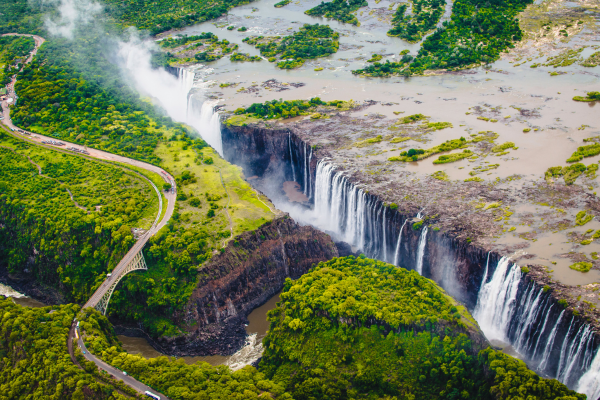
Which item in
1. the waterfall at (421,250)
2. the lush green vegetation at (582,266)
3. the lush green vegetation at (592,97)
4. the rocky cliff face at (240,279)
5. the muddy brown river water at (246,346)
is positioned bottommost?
the muddy brown river water at (246,346)

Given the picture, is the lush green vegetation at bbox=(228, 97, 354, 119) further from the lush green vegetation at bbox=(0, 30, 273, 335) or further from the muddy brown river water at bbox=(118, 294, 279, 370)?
the muddy brown river water at bbox=(118, 294, 279, 370)

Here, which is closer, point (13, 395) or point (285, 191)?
point (13, 395)

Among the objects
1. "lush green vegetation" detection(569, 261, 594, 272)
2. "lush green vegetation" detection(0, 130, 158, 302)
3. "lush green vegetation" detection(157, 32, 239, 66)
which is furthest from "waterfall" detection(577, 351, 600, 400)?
"lush green vegetation" detection(157, 32, 239, 66)

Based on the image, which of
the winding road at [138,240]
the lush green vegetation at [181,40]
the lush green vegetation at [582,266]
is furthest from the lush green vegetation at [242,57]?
the lush green vegetation at [582,266]

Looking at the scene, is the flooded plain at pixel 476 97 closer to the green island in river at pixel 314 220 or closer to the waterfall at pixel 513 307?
the green island in river at pixel 314 220

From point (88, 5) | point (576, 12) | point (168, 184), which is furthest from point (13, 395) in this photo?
point (88, 5)

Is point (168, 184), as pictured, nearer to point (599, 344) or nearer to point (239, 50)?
point (599, 344)

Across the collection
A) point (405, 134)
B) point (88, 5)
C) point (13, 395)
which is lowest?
point (13, 395)
